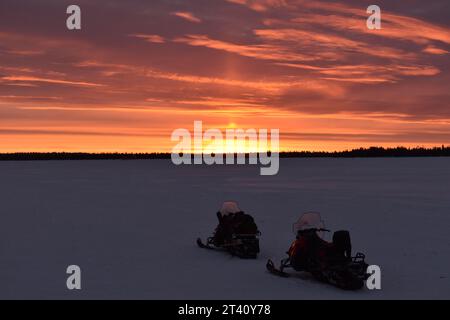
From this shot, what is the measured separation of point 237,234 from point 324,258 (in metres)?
3.14

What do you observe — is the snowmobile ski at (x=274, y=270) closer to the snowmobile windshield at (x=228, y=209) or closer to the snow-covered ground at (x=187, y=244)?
the snow-covered ground at (x=187, y=244)

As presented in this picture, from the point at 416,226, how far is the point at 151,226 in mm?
8041

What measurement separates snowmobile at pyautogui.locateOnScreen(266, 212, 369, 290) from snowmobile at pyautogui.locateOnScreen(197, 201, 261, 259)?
5.42 feet

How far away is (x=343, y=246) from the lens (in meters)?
11.5

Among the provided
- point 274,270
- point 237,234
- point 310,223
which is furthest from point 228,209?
point 310,223

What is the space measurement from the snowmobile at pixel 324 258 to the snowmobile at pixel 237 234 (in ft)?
5.42

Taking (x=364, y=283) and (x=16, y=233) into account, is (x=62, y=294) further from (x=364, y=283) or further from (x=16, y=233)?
(x=16, y=233)

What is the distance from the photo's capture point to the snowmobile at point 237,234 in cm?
1429

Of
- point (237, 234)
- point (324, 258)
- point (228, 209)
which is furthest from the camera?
point (228, 209)

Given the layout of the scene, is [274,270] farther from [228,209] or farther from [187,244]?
[187,244]

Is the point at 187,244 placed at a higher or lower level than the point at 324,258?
lower

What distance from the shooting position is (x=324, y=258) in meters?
11.7

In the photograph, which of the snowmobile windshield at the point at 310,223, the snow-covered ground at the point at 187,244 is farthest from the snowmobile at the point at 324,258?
the snow-covered ground at the point at 187,244
